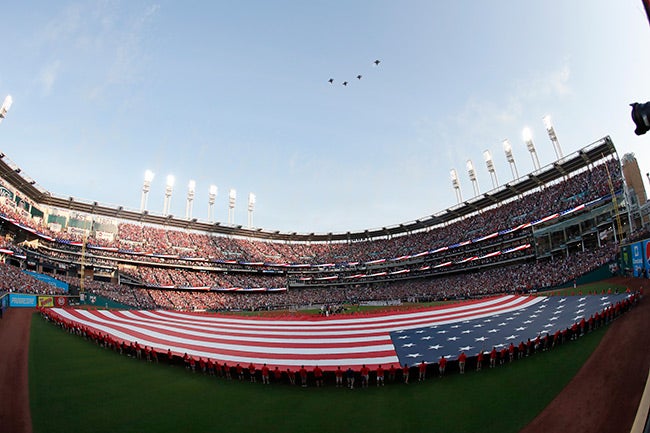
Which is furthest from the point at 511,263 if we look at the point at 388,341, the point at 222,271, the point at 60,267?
the point at 60,267

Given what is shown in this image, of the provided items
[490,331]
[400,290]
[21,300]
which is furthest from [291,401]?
[400,290]

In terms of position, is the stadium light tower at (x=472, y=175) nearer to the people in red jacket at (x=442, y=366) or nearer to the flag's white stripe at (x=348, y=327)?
the flag's white stripe at (x=348, y=327)

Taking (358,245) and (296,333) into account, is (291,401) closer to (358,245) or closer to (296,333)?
(296,333)

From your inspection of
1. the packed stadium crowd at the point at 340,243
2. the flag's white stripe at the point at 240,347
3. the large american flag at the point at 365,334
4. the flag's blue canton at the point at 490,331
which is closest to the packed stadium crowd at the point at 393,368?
the flag's blue canton at the point at 490,331

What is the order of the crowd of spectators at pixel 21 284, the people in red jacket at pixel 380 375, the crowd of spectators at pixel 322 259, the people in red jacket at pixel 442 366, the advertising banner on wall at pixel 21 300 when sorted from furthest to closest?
the crowd of spectators at pixel 322 259 < the crowd of spectators at pixel 21 284 < the advertising banner on wall at pixel 21 300 < the people in red jacket at pixel 442 366 < the people in red jacket at pixel 380 375

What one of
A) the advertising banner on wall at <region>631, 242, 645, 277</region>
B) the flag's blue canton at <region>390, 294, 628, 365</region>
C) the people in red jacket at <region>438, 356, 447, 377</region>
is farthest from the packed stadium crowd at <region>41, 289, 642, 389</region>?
the advertising banner on wall at <region>631, 242, 645, 277</region>

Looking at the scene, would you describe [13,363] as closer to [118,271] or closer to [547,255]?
[118,271]
